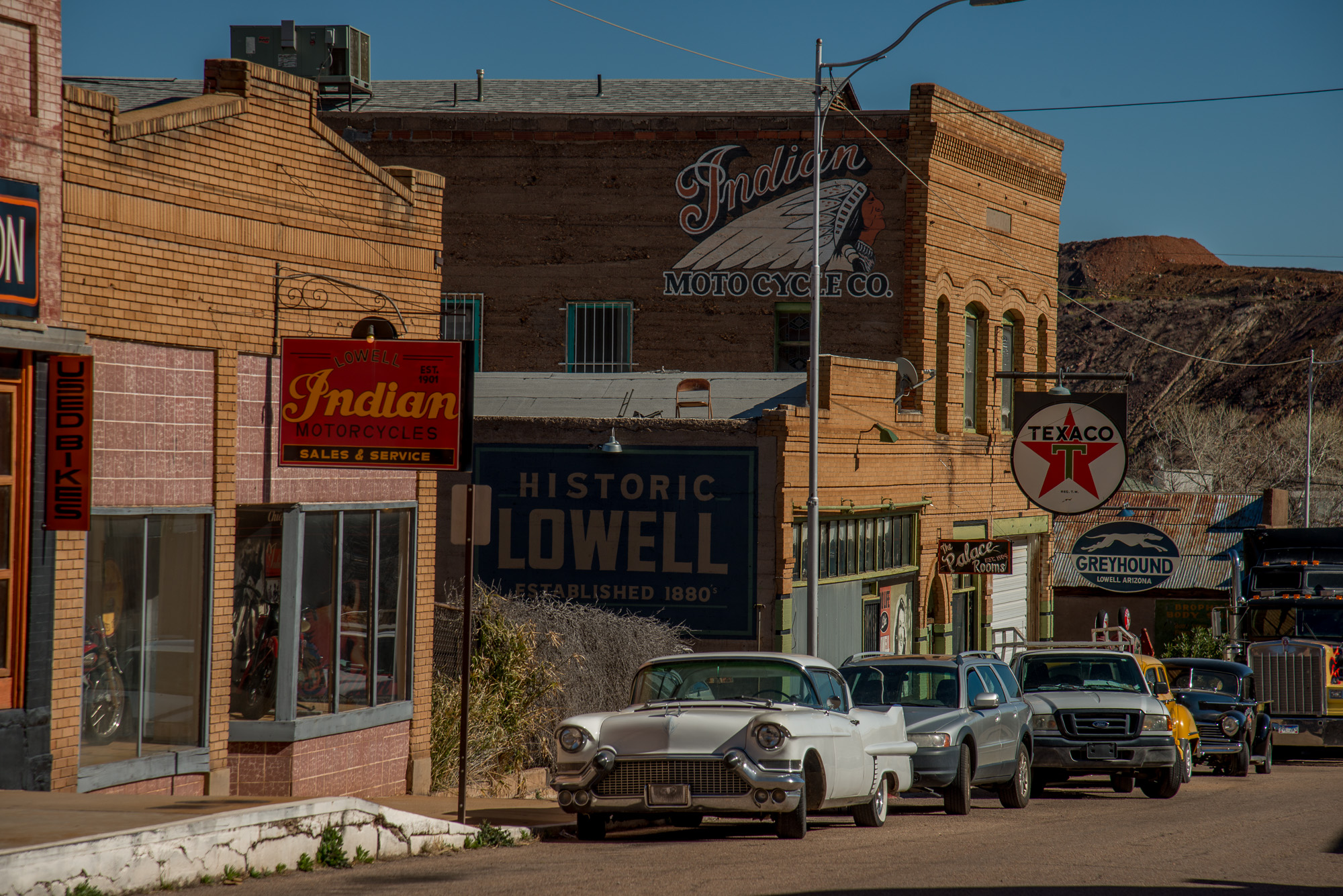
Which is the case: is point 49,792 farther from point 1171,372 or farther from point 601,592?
point 1171,372

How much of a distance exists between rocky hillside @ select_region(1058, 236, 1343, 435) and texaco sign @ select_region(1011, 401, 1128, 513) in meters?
79.4

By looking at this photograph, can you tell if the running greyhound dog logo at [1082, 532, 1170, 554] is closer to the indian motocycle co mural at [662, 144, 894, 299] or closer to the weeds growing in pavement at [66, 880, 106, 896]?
the indian motocycle co mural at [662, 144, 894, 299]

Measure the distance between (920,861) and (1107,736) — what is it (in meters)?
7.82

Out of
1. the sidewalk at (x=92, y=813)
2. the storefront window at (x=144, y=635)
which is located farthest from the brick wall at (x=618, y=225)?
the sidewalk at (x=92, y=813)

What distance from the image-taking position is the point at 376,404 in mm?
13852

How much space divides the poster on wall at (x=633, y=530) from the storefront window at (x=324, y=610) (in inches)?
Answer: 304

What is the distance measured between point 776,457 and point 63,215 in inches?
527

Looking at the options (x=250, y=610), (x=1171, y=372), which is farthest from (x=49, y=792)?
(x=1171, y=372)

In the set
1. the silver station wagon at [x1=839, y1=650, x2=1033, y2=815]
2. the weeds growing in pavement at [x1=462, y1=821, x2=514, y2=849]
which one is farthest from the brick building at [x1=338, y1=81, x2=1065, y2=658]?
the weeds growing in pavement at [x1=462, y1=821, x2=514, y2=849]

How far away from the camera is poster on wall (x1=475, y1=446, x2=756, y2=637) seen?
2348 cm

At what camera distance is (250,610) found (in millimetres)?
14344

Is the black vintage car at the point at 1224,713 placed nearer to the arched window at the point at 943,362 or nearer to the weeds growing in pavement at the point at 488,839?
the arched window at the point at 943,362

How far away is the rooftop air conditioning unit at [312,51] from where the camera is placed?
31.6 meters

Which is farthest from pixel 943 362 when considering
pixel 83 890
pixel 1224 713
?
pixel 83 890
